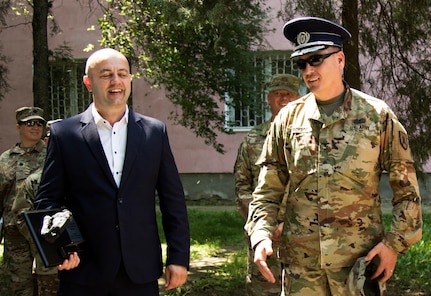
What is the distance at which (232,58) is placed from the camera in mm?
8867

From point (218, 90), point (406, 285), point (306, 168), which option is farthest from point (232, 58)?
point (306, 168)

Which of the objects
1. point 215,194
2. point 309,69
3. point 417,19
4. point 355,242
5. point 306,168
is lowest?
point 215,194

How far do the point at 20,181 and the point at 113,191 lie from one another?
8.63 ft

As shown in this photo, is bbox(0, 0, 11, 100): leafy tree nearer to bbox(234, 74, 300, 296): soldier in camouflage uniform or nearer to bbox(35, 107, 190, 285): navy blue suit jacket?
bbox(234, 74, 300, 296): soldier in camouflage uniform

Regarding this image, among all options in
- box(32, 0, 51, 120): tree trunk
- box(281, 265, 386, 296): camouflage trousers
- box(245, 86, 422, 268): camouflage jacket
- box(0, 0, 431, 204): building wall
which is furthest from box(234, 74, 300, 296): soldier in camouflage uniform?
box(0, 0, 431, 204): building wall

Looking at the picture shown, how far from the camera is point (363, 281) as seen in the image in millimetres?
2773

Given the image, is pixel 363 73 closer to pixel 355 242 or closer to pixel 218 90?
pixel 218 90

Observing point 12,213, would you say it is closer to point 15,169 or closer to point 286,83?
point 15,169

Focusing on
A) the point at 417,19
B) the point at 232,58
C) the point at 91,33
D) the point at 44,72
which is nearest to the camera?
the point at 417,19

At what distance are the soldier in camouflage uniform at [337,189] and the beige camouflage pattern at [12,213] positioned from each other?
293 centimetres

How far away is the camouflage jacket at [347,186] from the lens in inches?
112

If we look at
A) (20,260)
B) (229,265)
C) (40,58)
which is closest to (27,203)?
(20,260)

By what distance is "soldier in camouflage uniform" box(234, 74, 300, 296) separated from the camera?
443cm

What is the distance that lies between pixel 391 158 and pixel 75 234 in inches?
60.9
